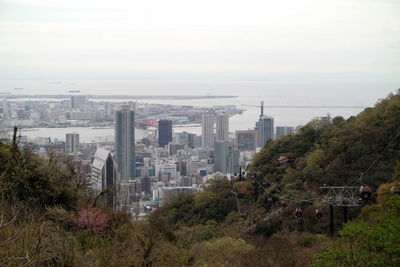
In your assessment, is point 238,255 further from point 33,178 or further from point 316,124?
point 316,124

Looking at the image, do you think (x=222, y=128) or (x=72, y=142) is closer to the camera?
(x=72, y=142)

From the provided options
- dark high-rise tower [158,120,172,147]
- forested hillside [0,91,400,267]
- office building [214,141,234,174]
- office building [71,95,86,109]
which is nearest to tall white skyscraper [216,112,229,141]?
dark high-rise tower [158,120,172,147]

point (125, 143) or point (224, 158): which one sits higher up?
point (125, 143)

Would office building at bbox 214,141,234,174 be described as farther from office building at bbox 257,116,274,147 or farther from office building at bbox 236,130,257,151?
office building at bbox 257,116,274,147

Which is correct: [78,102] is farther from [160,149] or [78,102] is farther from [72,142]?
[72,142]

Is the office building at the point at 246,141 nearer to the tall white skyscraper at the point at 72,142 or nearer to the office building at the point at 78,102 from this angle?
the tall white skyscraper at the point at 72,142

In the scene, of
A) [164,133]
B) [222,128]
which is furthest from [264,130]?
[164,133]

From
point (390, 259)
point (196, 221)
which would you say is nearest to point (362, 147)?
point (196, 221)

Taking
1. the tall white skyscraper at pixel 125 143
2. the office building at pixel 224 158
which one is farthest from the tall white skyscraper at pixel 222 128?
the tall white skyscraper at pixel 125 143
